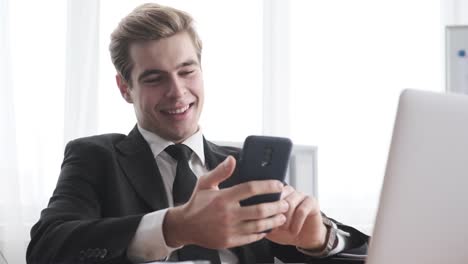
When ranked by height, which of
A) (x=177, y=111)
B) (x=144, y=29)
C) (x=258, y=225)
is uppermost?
(x=144, y=29)

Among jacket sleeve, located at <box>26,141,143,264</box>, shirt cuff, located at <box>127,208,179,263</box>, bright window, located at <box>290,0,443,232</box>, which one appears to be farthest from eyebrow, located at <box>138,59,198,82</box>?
bright window, located at <box>290,0,443,232</box>

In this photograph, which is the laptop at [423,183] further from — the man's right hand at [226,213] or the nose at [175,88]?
the nose at [175,88]

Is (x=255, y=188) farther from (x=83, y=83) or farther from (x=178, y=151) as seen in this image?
(x=83, y=83)

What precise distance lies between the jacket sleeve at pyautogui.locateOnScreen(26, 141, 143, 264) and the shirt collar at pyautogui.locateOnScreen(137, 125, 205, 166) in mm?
127

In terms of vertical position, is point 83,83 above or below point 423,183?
above

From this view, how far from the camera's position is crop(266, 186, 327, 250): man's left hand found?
4.35 feet

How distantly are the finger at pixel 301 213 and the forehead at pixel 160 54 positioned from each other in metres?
0.59

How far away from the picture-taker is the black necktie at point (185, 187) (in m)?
1.62

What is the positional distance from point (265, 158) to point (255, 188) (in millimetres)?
52

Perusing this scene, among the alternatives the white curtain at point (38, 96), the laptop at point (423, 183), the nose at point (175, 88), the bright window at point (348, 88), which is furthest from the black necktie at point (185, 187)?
the bright window at point (348, 88)

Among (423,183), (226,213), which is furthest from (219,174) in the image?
(423,183)

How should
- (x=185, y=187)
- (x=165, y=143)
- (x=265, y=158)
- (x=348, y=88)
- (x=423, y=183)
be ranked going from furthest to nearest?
(x=348, y=88), (x=165, y=143), (x=185, y=187), (x=265, y=158), (x=423, y=183)

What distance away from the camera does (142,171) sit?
5.64 ft

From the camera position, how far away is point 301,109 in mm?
3402
